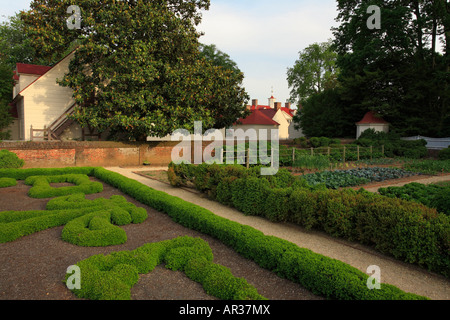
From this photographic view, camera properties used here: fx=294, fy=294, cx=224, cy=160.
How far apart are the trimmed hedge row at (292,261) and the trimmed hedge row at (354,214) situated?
1361 millimetres

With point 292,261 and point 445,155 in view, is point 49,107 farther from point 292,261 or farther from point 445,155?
point 445,155

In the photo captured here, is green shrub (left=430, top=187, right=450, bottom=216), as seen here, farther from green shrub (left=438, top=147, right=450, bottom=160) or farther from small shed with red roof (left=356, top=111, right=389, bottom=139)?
small shed with red roof (left=356, top=111, right=389, bottom=139)

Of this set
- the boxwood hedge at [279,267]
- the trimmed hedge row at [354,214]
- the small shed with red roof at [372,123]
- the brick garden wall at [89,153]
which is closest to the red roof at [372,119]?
the small shed with red roof at [372,123]

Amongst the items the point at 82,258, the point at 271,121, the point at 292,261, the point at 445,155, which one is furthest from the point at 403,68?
the point at 82,258

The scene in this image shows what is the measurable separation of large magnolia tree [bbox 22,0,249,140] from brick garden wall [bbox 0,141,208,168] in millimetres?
1071

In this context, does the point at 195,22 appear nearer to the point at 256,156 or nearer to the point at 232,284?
the point at 256,156

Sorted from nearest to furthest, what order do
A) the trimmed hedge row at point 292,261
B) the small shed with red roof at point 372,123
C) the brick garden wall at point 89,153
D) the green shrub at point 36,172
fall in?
the trimmed hedge row at point 292,261, the green shrub at point 36,172, the brick garden wall at point 89,153, the small shed with red roof at point 372,123

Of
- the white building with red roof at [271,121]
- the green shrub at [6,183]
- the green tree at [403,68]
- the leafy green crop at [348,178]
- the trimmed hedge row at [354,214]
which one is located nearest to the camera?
the trimmed hedge row at [354,214]

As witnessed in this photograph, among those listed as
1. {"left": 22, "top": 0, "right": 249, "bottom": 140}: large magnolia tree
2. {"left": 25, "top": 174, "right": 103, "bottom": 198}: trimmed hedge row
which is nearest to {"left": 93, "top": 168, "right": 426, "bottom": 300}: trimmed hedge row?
{"left": 25, "top": 174, "right": 103, "bottom": 198}: trimmed hedge row

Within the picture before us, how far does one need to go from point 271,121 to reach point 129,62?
25001 millimetres

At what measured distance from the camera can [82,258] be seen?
4.91 metres

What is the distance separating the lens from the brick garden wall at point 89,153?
1520 cm

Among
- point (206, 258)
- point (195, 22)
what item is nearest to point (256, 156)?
point (195, 22)

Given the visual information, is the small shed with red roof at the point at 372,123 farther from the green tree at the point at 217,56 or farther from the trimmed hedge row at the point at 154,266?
the trimmed hedge row at the point at 154,266
